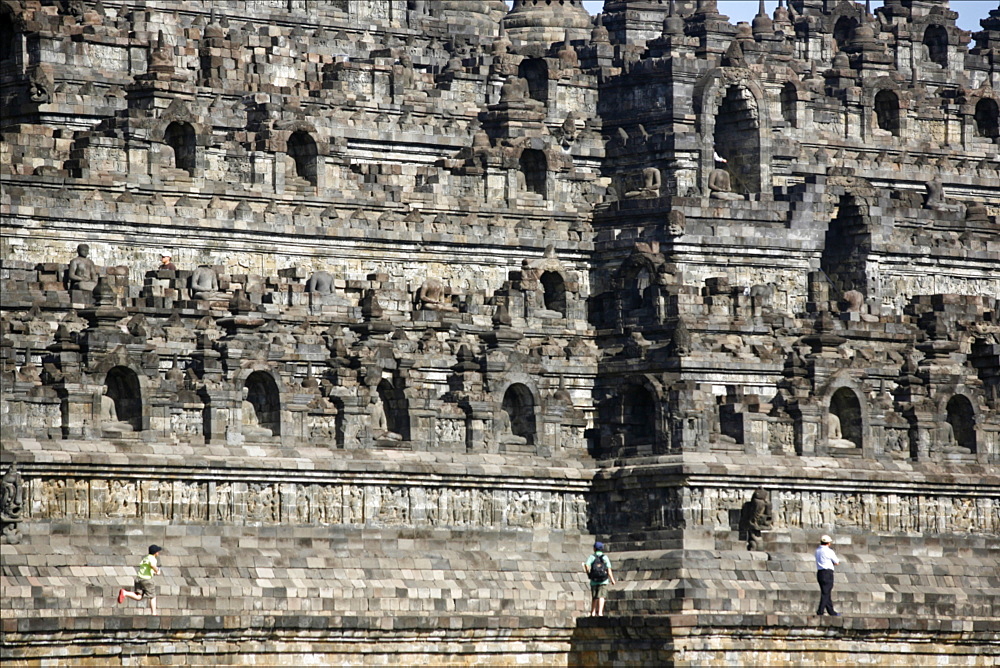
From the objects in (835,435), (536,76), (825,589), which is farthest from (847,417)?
(536,76)

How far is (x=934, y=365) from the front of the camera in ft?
365

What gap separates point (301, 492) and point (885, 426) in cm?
1784

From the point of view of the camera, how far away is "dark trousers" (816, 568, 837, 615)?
10025 cm

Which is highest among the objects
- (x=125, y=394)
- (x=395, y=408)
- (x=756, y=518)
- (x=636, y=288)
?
(x=636, y=288)

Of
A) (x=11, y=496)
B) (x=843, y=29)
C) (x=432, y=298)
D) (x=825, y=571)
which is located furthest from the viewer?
(x=843, y=29)


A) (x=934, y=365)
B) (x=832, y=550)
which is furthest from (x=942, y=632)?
(x=934, y=365)

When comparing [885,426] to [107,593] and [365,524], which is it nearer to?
[365,524]

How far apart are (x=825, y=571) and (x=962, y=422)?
12.5 m

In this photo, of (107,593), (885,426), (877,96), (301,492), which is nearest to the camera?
(107,593)

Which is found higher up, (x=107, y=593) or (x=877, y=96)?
(x=877, y=96)

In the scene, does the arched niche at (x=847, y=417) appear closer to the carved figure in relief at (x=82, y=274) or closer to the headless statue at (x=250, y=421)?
the headless statue at (x=250, y=421)

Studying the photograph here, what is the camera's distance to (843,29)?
5517 inches

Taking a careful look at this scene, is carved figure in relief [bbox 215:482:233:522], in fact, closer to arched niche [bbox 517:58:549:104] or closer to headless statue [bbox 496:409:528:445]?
headless statue [bbox 496:409:528:445]

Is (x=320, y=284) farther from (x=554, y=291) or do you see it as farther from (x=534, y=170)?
(x=534, y=170)
